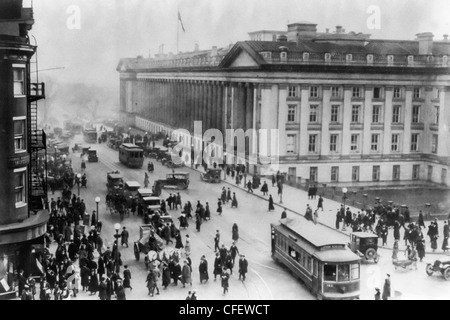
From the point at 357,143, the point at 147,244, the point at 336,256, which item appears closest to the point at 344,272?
the point at 336,256

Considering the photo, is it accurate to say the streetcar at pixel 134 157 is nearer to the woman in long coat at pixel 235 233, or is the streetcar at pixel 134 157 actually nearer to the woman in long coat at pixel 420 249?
the woman in long coat at pixel 235 233

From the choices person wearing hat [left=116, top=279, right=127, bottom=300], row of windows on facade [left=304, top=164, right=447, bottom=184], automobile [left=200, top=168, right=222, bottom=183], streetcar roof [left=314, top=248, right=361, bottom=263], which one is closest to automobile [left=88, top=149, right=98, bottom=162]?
automobile [left=200, top=168, right=222, bottom=183]

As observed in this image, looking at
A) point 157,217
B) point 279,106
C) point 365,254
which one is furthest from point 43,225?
point 279,106

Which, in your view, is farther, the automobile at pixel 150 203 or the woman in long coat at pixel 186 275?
the automobile at pixel 150 203

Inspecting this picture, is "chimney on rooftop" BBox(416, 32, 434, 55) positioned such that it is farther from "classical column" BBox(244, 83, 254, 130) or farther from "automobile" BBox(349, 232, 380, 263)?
"automobile" BBox(349, 232, 380, 263)

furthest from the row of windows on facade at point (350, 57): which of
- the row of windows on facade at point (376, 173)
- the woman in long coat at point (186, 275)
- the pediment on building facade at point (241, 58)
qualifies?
the woman in long coat at point (186, 275)

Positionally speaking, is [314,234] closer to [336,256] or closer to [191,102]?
[336,256]
